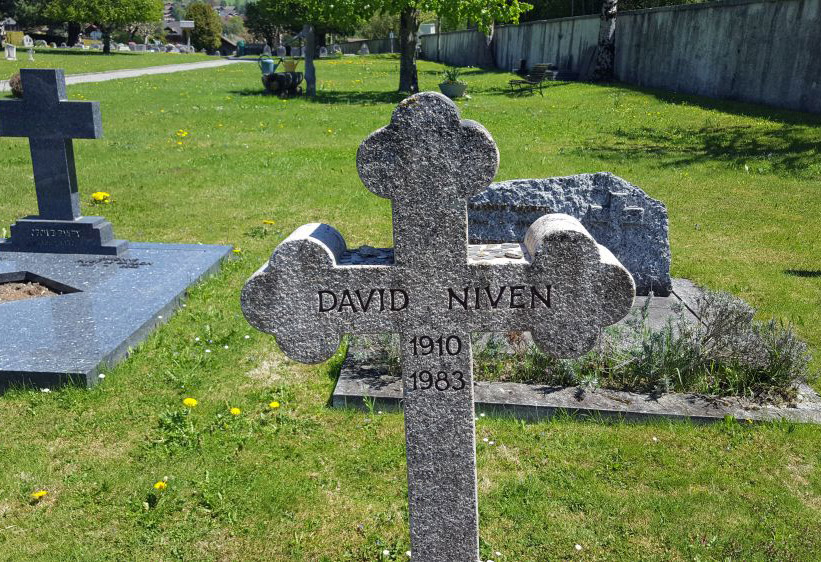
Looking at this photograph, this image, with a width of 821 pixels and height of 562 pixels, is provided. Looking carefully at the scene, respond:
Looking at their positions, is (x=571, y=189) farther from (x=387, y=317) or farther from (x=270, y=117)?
(x=270, y=117)

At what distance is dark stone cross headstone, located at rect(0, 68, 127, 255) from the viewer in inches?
278

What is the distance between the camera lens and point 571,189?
5898 mm

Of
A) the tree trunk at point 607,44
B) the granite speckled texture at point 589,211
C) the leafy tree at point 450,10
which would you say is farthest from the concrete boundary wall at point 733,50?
the granite speckled texture at point 589,211

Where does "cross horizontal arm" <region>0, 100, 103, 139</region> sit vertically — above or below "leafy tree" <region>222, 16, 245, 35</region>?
below

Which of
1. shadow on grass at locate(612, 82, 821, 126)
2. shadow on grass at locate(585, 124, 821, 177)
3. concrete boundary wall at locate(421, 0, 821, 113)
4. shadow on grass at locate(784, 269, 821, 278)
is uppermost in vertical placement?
concrete boundary wall at locate(421, 0, 821, 113)

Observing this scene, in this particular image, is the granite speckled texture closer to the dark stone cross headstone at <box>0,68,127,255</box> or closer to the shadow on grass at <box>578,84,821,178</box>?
the dark stone cross headstone at <box>0,68,127,255</box>

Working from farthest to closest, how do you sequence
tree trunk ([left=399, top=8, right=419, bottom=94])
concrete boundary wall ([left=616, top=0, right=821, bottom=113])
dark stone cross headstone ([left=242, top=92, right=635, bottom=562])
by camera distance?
tree trunk ([left=399, top=8, right=419, bottom=94]), concrete boundary wall ([left=616, top=0, right=821, bottom=113]), dark stone cross headstone ([left=242, top=92, right=635, bottom=562])

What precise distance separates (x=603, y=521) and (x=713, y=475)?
75 cm

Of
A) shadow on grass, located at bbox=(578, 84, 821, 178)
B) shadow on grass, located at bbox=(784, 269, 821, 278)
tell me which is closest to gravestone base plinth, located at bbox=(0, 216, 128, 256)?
shadow on grass, located at bbox=(784, 269, 821, 278)

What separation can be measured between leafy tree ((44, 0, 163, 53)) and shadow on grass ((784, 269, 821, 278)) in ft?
165

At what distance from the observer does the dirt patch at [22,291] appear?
6340 mm

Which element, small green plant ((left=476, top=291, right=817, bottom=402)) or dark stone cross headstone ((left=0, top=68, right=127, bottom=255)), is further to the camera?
dark stone cross headstone ((left=0, top=68, right=127, bottom=255))

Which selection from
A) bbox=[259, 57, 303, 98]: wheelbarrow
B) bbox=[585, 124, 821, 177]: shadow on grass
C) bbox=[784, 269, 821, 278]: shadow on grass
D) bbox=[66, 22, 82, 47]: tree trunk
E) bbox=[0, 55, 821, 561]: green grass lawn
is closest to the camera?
bbox=[0, 55, 821, 561]: green grass lawn

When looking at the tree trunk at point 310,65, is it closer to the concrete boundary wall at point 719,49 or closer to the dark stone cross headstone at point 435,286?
the concrete boundary wall at point 719,49
